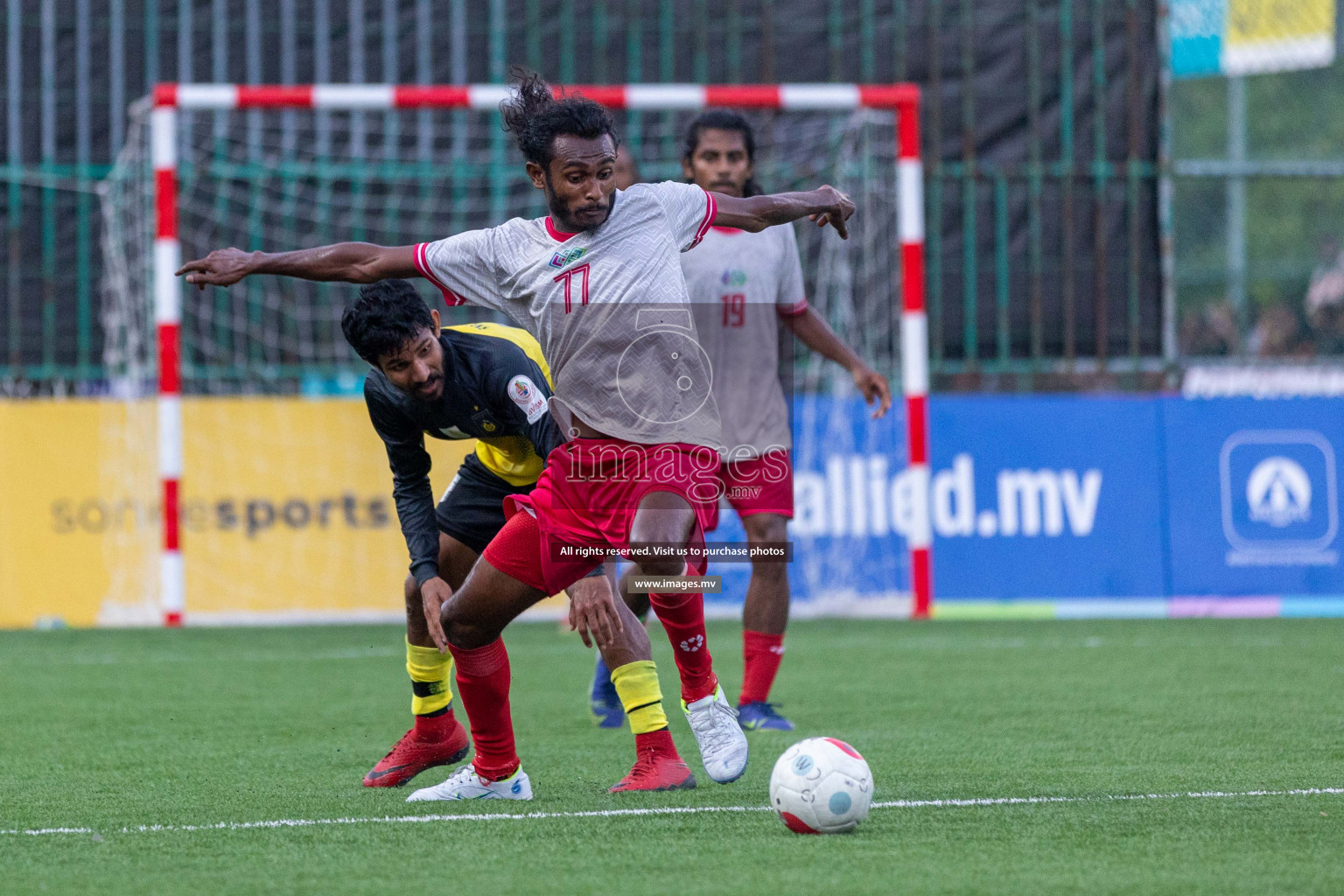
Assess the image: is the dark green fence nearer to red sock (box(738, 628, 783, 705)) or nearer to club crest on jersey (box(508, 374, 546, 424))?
red sock (box(738, 628, 783, 705))

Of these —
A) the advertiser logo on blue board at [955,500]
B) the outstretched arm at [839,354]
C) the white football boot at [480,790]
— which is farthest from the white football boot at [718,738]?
the advertiser logo on blue board at [955,500]

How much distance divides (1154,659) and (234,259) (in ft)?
16.2

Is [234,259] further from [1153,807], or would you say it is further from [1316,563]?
[1316,563]

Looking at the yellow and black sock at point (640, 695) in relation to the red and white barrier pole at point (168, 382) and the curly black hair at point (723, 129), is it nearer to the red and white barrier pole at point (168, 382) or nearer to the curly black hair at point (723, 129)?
the curly black hair at point (723, 129)

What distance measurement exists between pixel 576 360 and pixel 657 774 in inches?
42.2

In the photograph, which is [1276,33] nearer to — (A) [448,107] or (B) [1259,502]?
(B) [1259,502]

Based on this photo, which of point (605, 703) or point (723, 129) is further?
point (723, 129)

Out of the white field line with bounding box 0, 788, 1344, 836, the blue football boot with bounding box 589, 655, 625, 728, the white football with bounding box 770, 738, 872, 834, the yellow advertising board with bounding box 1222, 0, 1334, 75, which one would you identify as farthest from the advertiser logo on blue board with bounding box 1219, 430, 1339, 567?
the white football with bounding box 770, 738, 872, 834

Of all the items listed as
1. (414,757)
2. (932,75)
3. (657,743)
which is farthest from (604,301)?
(932,75)

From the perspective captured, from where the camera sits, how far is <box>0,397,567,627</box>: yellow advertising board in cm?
998

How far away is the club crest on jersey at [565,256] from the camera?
4418 millimetres

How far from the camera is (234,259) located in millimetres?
4469

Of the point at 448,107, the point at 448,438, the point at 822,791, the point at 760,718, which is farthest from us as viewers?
the point at 448,107

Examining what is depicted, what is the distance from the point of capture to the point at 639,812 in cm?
421
